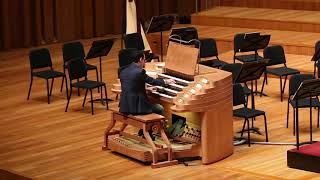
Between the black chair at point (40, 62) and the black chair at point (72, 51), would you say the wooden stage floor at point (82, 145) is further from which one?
the black chair at point (72, 51)

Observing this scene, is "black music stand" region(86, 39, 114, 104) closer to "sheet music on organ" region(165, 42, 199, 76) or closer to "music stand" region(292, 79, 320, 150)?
"sheet music on organ" region(165, 42, 199, 76)

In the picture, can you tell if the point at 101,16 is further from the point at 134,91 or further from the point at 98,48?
the point at 134,91

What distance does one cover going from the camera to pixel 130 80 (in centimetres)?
864

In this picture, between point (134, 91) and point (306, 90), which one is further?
point (134, 91)

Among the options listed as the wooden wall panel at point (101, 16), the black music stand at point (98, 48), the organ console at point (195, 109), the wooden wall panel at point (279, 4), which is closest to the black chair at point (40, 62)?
the black music stand at point (98, 48)

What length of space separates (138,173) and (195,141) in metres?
0.79

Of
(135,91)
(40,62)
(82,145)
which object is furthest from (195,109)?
(40,62)

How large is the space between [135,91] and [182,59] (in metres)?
0.68

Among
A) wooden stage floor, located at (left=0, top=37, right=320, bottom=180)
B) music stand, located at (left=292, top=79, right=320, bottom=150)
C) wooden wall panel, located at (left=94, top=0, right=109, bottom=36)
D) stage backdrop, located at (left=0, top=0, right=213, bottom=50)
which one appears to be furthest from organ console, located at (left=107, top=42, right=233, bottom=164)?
wooden wall panel, located at (left=94, top=0, right=109, bottom=36)

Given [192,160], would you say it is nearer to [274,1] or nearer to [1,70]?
[1,70]

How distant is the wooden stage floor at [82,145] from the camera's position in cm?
831

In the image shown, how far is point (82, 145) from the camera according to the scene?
9.35 meters

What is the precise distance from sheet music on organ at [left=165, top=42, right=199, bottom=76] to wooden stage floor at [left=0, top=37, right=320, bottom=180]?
3.38ft

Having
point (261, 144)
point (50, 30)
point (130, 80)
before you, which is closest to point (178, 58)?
point (130, 80)
